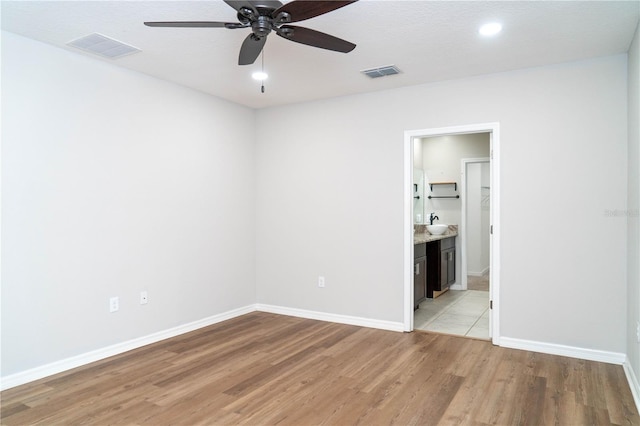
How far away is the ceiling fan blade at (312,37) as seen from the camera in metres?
2.37

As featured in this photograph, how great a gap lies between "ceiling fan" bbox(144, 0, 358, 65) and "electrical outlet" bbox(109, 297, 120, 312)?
249cm

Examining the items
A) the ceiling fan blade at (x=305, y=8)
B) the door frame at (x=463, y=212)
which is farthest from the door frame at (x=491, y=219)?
the door frame at (x=463, y=212)

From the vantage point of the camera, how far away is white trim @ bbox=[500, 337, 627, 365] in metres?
3.47

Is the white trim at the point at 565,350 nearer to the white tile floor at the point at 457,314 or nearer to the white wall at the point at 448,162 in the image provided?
the white tile floor at the point at 457,314

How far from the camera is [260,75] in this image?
13.2 ft

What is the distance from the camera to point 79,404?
109 inches

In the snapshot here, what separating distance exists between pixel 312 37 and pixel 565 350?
3.37 meters

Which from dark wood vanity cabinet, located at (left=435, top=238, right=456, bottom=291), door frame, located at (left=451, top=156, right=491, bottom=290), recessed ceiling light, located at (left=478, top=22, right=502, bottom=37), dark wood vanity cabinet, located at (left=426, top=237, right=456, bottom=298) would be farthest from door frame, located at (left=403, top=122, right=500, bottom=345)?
door frame, located at (left=451, top=156, right=491, bottom=290)

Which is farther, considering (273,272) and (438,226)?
(438,226)

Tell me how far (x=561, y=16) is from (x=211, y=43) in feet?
8.30

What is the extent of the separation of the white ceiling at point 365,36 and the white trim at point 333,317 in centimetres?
257

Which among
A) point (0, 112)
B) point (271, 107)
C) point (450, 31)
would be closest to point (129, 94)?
point (0, 112)

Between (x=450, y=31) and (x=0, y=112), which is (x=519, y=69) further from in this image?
(x=0, y=112)

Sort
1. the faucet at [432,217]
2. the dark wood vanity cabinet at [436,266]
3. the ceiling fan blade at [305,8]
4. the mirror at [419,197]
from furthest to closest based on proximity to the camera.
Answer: the faucet at [432,217] → the mirror at [419,197] → the dark wood vanity cabinet at [436,266] → the ceiling fan blade at [305,8]
